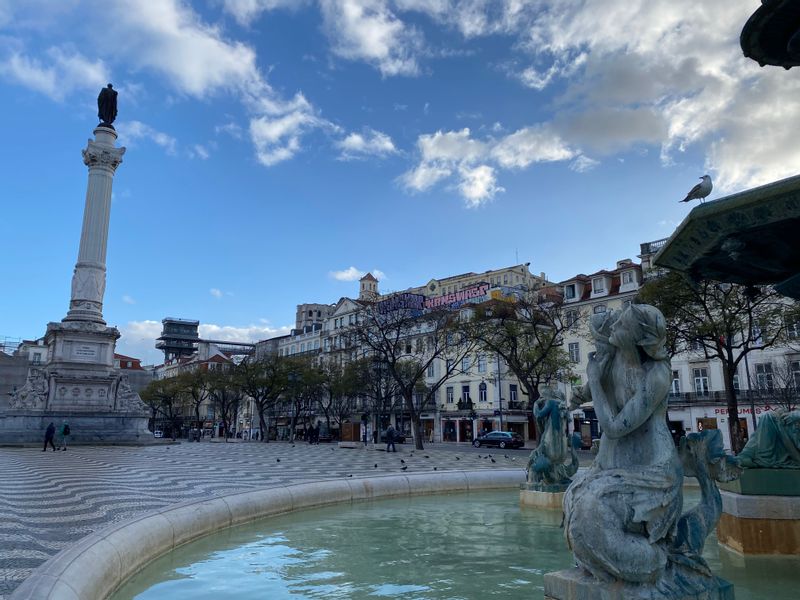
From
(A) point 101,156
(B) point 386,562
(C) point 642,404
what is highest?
(A) point 101,156

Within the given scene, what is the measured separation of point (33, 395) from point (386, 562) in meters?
29.8

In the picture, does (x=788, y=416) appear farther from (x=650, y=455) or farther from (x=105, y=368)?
(x=105, y=368)

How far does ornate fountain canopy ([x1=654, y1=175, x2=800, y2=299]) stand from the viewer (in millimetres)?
4691

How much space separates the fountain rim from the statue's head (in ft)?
12.7

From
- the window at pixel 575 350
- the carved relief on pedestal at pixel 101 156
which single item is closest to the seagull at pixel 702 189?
the carved relief on pedestal at pixel 101 156

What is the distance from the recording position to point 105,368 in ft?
103

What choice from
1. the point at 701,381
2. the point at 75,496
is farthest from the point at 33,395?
the point at 701,381

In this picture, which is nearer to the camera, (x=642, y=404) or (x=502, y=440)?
(x=642, y=404)

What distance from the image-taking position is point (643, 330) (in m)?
3.74

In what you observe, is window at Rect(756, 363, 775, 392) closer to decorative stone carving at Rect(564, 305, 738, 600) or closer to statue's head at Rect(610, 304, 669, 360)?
decorative stone carving at Rect(564, 305, 738, 600)

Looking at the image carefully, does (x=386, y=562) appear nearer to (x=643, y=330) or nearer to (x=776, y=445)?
(x=643, y=330)

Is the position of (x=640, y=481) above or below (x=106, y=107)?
below

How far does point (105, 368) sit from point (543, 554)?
30.8 meters

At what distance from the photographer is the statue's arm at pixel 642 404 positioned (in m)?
3.60
